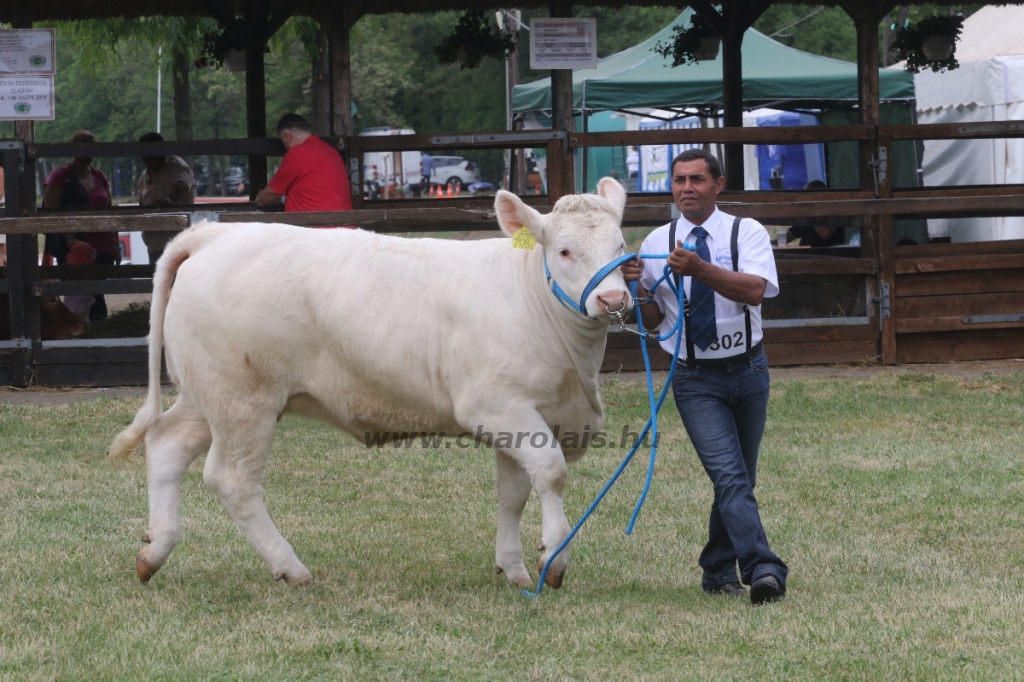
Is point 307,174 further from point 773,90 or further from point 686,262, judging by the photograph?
point 773,90

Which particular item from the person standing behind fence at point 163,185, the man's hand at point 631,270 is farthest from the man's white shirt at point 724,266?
the person standing behind fence at point 163,185

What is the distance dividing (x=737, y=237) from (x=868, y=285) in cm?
676

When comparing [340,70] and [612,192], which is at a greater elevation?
[340,70]

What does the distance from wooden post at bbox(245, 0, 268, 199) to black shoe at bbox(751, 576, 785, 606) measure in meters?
8.43

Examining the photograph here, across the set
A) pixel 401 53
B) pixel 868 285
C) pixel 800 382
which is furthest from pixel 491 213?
pixel 401 53

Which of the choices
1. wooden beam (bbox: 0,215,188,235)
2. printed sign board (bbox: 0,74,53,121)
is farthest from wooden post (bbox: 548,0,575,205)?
printed sign board (bbox: 0,74,53,121)

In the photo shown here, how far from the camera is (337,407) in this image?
5.24m

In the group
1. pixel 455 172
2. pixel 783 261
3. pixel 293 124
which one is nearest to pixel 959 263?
pixel 783 261

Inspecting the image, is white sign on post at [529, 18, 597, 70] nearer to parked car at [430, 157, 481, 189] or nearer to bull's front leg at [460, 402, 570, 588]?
bull's front leg at [460, 402, 570, 588]

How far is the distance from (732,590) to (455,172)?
41.6 m

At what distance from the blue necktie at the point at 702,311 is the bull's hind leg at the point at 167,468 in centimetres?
214

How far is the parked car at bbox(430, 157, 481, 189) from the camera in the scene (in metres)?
45.4

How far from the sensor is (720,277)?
15.0 feet

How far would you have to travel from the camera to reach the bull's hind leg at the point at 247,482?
5.20 m
